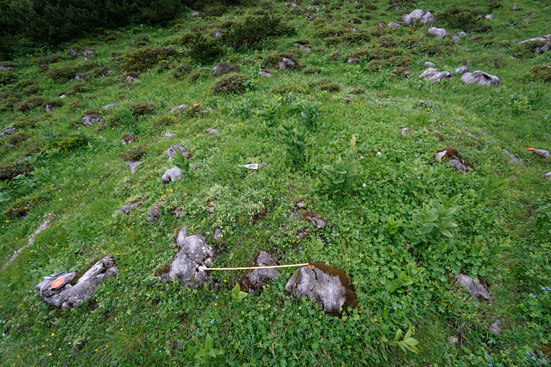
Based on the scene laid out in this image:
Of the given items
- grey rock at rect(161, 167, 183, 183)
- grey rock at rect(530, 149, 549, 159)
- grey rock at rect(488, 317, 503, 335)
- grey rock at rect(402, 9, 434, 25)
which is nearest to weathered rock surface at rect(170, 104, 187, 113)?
grey rock at rect(161, 167, 183, 183)

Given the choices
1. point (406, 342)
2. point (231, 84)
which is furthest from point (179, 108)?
point (406, 342)

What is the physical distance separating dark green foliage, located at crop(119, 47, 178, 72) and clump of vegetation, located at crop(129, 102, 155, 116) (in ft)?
21.4

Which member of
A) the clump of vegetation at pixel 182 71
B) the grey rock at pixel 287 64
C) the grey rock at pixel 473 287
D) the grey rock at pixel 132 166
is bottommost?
the grey rock at pixel 132 166

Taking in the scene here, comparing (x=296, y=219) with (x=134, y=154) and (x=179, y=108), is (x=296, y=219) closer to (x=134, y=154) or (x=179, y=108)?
(x=134, y=154)

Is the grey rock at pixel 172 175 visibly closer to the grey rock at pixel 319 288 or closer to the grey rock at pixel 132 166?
the grey rock at pixel 132 166

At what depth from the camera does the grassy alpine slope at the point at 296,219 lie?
146 inches

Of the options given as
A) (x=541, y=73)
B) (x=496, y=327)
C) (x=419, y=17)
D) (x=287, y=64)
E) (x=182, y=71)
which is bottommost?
(x=496, y=327)

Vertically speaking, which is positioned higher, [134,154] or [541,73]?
[541,73]

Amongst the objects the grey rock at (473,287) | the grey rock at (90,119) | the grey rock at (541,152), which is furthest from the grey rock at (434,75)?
the grey rock at (90,119)

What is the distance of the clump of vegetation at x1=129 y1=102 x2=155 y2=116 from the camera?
11664mm

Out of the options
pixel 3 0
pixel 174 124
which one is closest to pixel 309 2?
pixel 174 124

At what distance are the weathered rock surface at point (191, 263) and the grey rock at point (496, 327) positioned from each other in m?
4.77

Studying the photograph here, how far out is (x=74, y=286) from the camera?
4691 millimetres

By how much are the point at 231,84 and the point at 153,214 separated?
318 inches
